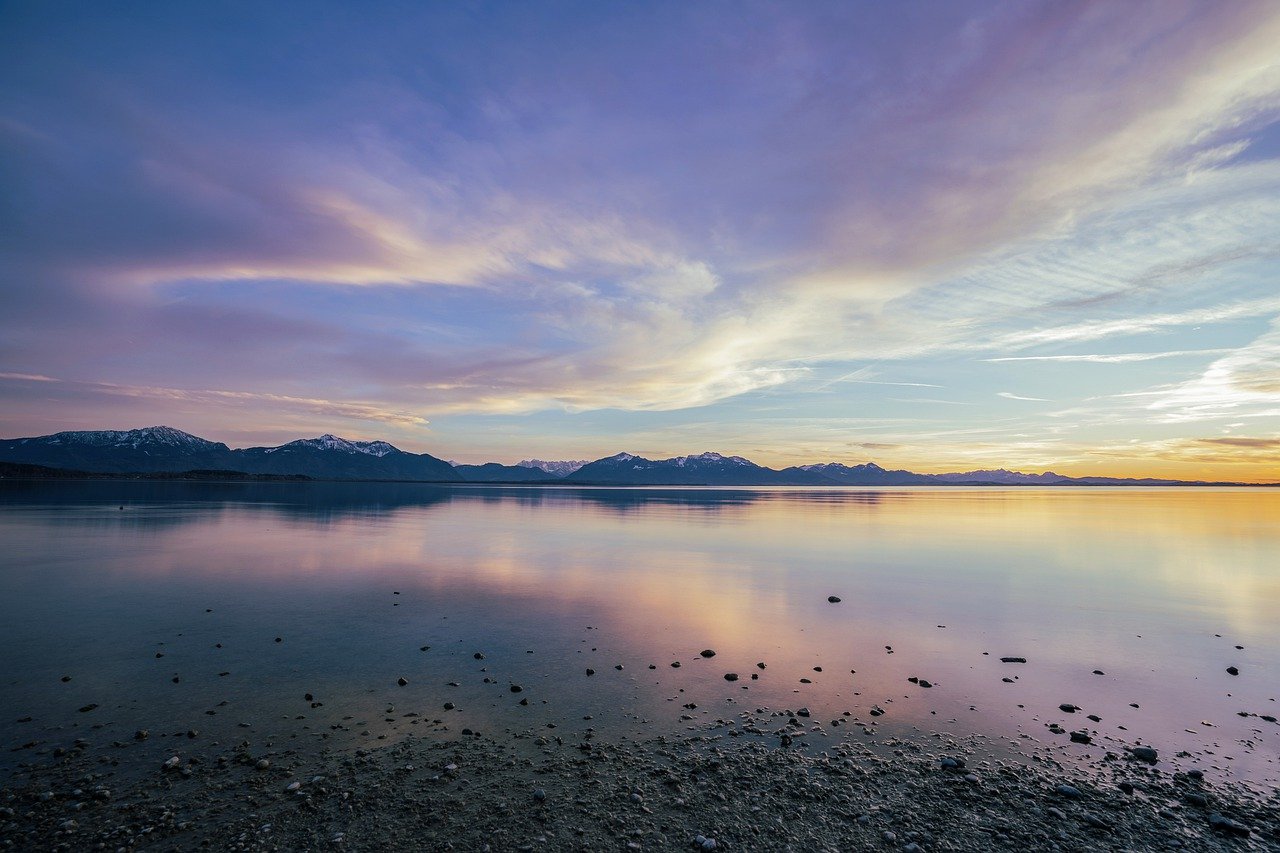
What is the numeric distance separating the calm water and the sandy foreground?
1.35 m

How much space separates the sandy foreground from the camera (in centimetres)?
1063

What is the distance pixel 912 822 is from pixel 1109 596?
32.8m

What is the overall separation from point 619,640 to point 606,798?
1187 cm

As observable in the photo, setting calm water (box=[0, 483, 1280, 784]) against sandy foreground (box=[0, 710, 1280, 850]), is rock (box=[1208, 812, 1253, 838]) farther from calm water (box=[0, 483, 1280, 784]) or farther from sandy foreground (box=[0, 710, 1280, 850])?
calm water (box=[0, 483, 1280, 784])

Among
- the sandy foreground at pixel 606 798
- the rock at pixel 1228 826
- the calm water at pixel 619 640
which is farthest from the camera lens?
the calm water at pixel 619 640

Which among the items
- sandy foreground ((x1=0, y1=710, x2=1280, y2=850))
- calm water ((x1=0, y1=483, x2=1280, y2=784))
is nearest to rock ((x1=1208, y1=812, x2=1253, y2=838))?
sandy foreground ((x1=0, y1=710, x2=1280, y2=850))

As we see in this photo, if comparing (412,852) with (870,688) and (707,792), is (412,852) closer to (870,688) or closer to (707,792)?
(707,792)

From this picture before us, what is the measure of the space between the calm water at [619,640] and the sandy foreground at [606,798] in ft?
4.43

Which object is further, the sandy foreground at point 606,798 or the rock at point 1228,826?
the rock at point 1228,826

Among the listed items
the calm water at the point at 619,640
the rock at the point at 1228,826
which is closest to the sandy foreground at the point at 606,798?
the rock at the point at 1228,826

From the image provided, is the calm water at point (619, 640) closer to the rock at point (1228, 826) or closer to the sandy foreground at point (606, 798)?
the sandy foreground at point (606, 798)

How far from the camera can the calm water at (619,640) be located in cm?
1608

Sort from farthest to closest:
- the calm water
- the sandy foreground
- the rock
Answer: the calm water < the rock < the sandy foreground

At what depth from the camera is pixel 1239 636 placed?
86.8ft
